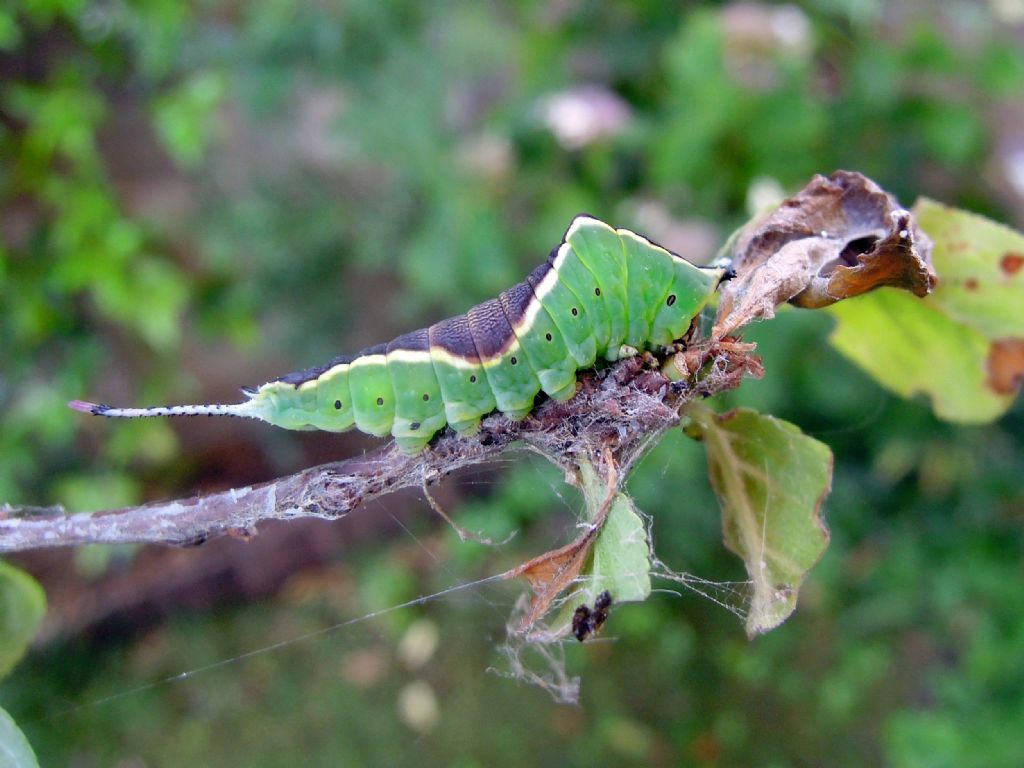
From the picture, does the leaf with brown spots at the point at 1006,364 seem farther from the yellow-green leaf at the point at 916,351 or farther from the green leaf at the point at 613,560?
the green leaf at the point at 613,560

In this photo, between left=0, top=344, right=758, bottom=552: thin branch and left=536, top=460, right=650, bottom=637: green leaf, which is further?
left=0, top=344, right=758, bottom=552: thin branch

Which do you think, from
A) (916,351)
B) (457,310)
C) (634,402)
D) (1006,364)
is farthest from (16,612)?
(457,310)

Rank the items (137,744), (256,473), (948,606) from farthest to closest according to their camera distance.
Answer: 1. (256,473)
2. (137,744)
3. (948,606)

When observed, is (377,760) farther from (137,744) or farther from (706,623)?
(706,623)

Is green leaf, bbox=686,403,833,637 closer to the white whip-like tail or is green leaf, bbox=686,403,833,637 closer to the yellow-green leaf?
the yellow-green leaf

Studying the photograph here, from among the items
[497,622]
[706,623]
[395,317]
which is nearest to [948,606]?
[706,623]

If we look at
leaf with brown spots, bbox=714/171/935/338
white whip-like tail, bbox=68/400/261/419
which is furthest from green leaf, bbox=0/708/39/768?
leaf with brown spots, bbox=714/171/935/338

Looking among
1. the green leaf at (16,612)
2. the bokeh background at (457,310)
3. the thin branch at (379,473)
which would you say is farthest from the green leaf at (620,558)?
the bokeh background at (457,310)
